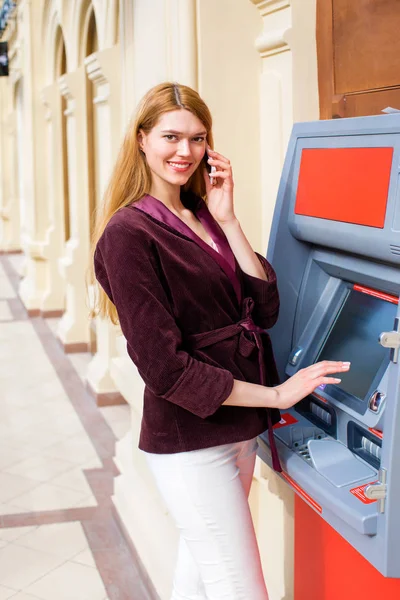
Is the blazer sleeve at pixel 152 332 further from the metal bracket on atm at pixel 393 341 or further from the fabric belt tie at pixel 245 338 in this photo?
the metal bracket on atm at pixel 393 341

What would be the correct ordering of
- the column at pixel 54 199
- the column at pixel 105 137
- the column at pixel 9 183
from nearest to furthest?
the column at pixel 105 137 → the column at pixel 54 199 → the column at pixel 9 183

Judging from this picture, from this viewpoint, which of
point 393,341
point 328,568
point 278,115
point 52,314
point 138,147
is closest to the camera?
point 393,341

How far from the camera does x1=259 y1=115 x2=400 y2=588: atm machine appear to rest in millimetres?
1742

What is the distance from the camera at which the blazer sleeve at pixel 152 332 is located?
1.90 meters

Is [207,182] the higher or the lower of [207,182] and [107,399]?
the higher

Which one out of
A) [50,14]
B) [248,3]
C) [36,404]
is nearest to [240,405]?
[248,3]

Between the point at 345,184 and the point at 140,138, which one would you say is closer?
the point at 345,184

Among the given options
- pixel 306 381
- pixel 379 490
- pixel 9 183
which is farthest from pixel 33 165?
pixel 379 490

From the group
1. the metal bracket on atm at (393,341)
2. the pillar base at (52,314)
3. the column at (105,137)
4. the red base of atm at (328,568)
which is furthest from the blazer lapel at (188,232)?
the pillar base at (52,314)

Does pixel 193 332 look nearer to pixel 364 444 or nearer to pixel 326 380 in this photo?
pixel 326 380

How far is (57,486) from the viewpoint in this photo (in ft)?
16.0

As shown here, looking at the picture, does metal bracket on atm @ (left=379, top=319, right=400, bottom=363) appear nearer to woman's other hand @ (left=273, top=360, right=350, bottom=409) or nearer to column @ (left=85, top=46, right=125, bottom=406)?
woman's other hand @ (left=273, top=360, right=350, bottom=409)

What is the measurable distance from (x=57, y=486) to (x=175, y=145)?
10.6ft

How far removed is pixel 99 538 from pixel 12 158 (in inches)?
534
